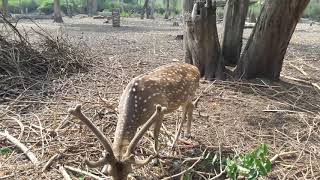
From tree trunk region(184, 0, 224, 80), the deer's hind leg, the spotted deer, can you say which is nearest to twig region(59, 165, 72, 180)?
the spotted deer

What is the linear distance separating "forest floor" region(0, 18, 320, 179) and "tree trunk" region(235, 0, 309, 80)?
0.86 feet

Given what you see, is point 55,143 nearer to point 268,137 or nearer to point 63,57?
point 268,137

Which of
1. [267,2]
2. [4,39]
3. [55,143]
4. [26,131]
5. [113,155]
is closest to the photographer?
[113,155]

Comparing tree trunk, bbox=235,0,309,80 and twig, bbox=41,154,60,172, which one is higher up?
tree trunk, bbox=235,0,309,80

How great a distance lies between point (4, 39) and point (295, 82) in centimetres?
559

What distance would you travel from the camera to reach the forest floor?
507cm

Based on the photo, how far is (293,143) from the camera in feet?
19.0

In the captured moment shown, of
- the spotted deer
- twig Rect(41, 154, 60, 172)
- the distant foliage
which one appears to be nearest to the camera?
the spotted deer

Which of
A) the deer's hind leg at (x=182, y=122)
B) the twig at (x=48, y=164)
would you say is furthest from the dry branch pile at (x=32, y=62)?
the deer's hind leg at (x=182, y=122)

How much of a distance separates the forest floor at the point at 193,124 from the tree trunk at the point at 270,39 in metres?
0.26

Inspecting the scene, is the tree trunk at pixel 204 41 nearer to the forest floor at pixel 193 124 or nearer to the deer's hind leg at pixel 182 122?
the forest floor at pixel 193 124

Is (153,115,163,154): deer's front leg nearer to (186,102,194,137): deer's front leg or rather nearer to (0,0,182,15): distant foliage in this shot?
(186,102,194,137): deer's front leg

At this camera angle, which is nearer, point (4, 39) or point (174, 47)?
point (4, 39)

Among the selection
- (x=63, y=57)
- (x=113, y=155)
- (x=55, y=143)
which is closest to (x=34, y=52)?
(x=63, y=57)
